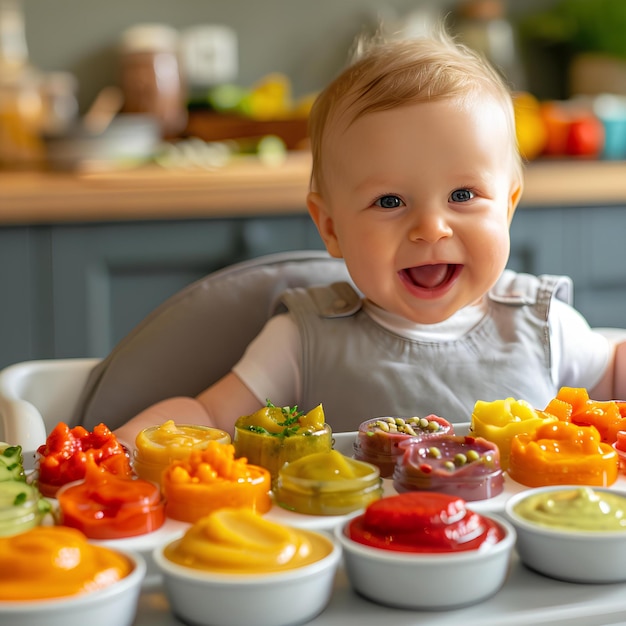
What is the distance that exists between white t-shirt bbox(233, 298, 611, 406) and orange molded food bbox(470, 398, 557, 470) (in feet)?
1.34

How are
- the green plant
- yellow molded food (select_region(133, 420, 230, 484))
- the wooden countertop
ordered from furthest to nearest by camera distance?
the green plant → the wooden countertop → yellow molded food (select_region(133, 420, 230, 484))

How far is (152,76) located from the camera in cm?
281

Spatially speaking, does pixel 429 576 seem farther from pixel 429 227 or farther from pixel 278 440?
pixel 429 227

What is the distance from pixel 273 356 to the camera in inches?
47.8

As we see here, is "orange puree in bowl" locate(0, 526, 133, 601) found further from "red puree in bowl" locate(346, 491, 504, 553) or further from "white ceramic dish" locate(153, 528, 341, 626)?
"red puree in bowl" locate(346, 491, 504, 553)

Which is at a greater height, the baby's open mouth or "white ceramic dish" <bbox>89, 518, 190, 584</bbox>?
the baby's open mouth

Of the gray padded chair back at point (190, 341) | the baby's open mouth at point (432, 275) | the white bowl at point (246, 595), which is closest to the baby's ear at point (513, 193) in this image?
the baby's open mouth at point (432, 275)

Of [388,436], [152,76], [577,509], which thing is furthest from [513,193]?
[152,76]

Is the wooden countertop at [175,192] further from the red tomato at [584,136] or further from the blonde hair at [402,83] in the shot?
the blonde hair at [402,83]

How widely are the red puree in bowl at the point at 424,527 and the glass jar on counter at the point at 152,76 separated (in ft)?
7.70

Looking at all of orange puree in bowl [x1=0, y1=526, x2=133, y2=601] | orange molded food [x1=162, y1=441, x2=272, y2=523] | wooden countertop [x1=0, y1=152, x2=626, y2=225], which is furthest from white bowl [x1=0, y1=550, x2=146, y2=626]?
wooden countertop [x1=0, y1=152, x2=626, y2=225]

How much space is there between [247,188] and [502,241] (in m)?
1.28

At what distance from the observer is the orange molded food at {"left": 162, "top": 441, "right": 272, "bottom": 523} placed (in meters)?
0.64

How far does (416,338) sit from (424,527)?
2.14 ft
